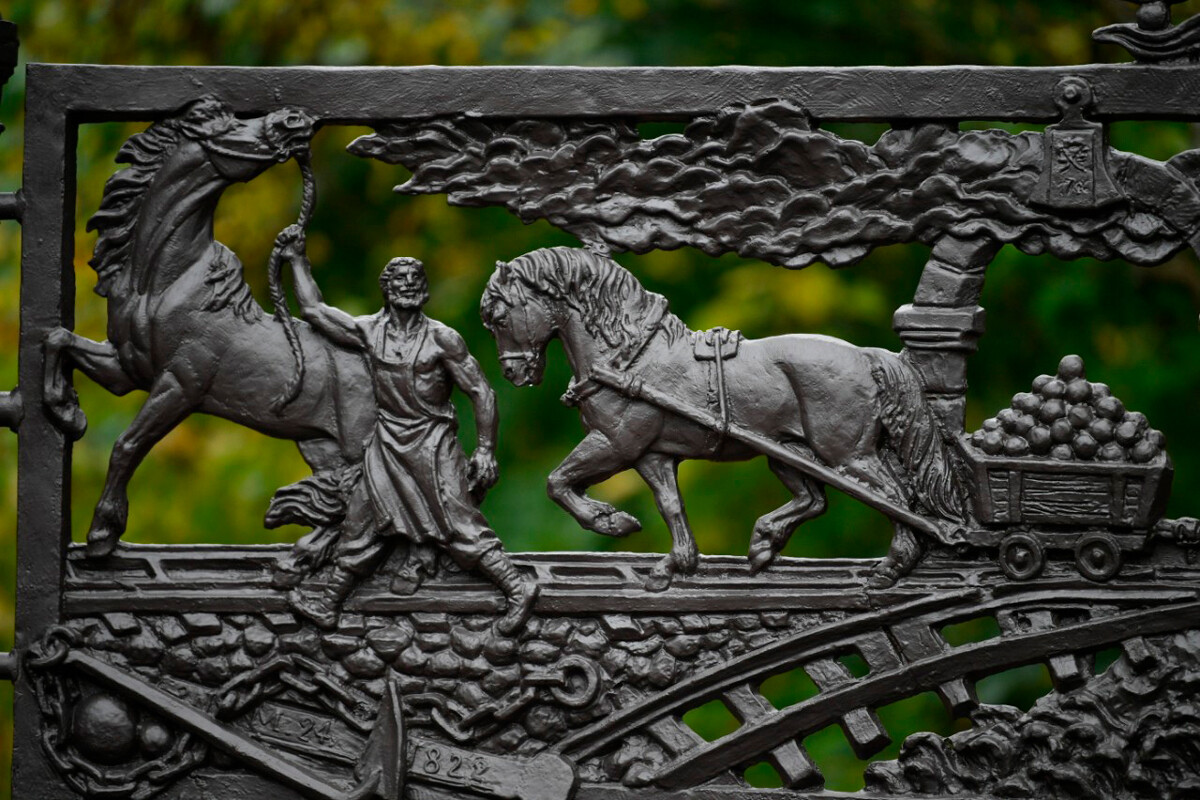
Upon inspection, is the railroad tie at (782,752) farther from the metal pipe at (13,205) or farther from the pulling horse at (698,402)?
the metal pipe at (13,205)

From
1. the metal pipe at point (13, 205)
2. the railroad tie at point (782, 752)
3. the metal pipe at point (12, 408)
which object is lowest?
the railroad tie at point (782, 752)

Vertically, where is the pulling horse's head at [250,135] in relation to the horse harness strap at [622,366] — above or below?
above

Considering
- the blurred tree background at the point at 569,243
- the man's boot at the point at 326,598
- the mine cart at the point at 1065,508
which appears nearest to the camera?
the mine cart at the point at 1065,508

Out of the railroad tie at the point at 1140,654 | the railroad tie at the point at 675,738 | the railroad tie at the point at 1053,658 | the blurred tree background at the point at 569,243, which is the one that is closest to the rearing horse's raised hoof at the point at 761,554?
the railroad tie at the point at 675,738

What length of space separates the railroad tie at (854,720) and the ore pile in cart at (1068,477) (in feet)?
1.13

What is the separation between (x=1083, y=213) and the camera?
3.25 metres

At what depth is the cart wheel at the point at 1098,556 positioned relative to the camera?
321cm

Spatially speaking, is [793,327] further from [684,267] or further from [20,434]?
[20,434]

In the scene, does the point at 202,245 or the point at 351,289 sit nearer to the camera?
the point at 202,245

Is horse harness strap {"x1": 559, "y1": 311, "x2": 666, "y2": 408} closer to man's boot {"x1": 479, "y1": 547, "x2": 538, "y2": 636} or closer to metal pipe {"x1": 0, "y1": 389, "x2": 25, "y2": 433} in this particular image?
man's boot {"x1": 479, "y1": 547, "x2": 538, "y2": 636}

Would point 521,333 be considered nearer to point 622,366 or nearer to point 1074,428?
point 622,366

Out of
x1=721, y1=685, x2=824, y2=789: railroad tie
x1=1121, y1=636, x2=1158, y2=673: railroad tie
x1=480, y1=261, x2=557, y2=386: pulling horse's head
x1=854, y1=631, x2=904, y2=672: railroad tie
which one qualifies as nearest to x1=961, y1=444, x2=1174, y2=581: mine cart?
x1=1121, y1=636, x2=1158, y2=673: railroad tie

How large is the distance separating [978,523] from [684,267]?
8.26 feet

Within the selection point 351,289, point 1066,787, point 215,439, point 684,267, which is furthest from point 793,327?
point 1066,787
